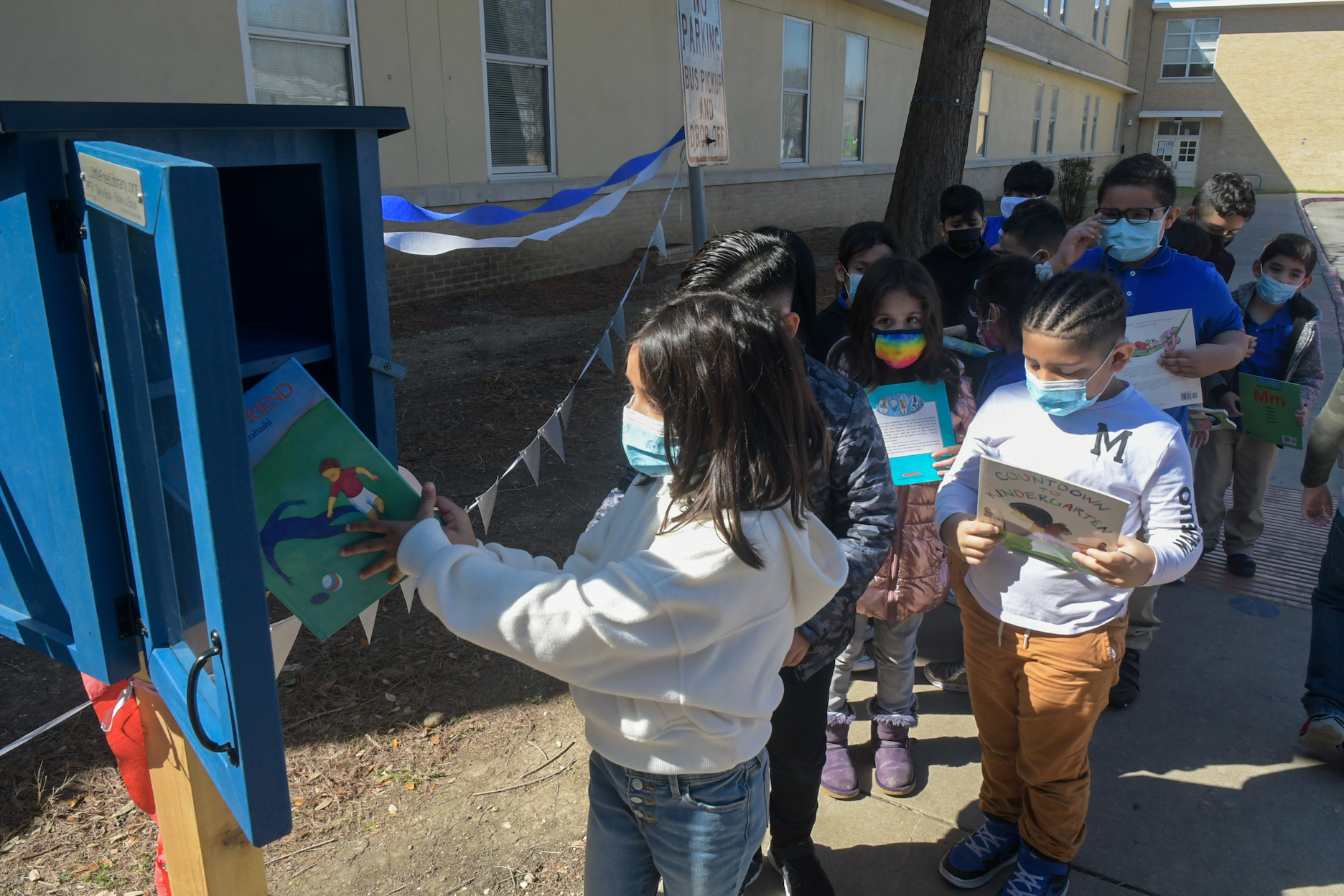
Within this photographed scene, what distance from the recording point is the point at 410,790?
9.59 feet

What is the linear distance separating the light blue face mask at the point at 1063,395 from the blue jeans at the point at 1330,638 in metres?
1.50

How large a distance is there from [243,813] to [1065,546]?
1706 mm

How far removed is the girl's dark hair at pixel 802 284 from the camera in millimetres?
2506

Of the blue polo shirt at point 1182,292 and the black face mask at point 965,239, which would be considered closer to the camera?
the blue polo shirt at point 1182,292

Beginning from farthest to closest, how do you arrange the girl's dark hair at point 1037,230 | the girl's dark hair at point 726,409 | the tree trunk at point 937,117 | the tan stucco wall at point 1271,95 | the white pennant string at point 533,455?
the tan stucco wall at point 1271,95
the tree trunk at point 937,117
the girl's dark hair at point 1037,230
the white pennant string at point 533,455
the girl's dark hair at point 726,409

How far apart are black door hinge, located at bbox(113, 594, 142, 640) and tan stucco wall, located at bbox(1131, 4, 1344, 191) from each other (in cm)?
4259

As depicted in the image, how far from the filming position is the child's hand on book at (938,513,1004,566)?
7.18ft

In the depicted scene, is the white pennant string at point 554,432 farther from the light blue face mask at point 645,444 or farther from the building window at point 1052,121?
the building window at point 1052,121

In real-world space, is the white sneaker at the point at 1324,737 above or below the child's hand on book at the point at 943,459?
below

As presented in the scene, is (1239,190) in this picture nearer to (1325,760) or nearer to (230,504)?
(1325,760)

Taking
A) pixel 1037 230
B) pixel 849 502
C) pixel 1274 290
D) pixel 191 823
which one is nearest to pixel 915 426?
pixel 849 502

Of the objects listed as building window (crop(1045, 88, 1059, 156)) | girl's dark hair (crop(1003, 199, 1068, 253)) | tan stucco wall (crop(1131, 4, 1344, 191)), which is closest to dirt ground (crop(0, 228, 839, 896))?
girl's dark hair (crop(1003, 199, 1068, 253))

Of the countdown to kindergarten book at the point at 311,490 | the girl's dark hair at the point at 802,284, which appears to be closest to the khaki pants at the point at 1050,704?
the girl's dark hair at the point at 802,284

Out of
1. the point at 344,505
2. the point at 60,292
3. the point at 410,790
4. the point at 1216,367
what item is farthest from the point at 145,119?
the point at 1216,367
